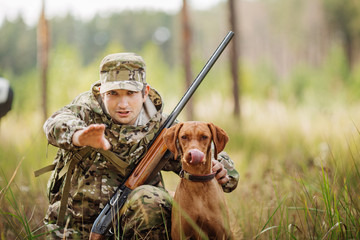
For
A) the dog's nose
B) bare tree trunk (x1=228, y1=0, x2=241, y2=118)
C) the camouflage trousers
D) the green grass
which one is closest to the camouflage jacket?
the camouflage trousers

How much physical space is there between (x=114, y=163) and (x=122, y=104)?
0.40m

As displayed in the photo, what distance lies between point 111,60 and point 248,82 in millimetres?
18411

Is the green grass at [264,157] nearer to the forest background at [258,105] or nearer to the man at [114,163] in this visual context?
the forest background at [258,105]

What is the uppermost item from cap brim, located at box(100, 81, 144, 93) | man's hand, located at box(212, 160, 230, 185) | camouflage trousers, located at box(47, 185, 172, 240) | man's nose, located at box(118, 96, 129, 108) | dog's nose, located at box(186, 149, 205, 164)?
cap brim, located at box(100, 81, 144, 93)

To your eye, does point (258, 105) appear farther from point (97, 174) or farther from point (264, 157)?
point (97, 174)

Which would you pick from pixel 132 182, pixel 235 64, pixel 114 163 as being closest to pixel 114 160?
pixel 114 163

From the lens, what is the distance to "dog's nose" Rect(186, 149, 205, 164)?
6.97 feet

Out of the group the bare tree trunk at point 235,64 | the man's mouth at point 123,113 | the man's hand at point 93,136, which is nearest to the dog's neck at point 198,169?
the man's hand at point 93,136

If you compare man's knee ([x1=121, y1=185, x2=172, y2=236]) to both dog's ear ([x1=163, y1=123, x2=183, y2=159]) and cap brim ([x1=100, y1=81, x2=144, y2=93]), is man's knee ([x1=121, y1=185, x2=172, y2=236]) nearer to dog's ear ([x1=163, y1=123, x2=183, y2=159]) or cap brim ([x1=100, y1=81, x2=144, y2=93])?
dog's ear ([x1=163, y1=123, x2=183, y2=159])

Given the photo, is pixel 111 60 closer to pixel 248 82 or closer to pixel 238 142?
pixel 238 142

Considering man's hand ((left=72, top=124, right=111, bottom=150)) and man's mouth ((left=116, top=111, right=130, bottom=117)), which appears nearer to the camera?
man's hand ((left=72, top=124, right=111, bottom=150))

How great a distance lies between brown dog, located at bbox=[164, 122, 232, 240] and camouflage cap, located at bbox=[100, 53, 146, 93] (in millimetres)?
527

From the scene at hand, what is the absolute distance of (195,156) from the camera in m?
2.12

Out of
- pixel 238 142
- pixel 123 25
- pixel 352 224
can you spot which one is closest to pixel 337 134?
pixel 238 142
